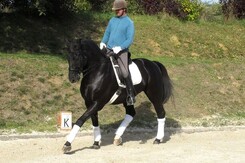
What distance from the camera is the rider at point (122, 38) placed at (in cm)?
861

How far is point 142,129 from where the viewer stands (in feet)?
34.6

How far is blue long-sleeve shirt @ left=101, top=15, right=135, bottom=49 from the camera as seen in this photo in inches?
342

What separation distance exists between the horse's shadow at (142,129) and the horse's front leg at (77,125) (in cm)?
73

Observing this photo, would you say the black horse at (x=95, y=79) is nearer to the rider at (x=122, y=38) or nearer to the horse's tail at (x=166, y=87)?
the rider at (x=122, y=38)

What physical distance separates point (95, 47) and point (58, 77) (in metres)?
4.40

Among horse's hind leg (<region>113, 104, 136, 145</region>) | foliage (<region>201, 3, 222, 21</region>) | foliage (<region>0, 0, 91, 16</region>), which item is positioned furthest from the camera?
foliage (<region>201, 3, 222, 21</region>)

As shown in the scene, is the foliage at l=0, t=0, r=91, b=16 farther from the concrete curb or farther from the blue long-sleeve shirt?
the blue long-sleeve shirt

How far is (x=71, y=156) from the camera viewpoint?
7984mm

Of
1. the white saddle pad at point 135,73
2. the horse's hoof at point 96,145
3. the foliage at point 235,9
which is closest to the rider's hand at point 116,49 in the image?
the white saddle pad at point 135,73

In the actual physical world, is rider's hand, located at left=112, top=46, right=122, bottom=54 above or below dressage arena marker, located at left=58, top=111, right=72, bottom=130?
above

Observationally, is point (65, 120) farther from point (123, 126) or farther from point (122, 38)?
point (122, 38)

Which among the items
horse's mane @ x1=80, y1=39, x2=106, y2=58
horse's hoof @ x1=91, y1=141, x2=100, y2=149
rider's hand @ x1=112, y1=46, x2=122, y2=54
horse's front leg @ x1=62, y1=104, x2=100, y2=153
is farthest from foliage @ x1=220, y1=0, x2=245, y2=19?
horse's front leg @ x1=62, y1=104, x2=100, y2=153

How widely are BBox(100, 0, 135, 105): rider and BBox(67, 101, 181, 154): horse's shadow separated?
4.22 feet

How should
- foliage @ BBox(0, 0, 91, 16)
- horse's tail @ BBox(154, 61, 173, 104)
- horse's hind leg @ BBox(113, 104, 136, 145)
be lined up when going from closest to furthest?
horse's hind leg @ BBox(113, 104, 136, 145)
horse's tail @ BBox(154, 61, 173, 104)
foliage @ BBox(0, 0, 91, 16)
